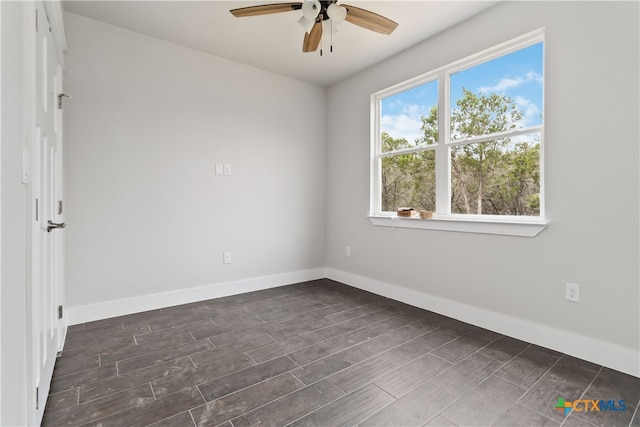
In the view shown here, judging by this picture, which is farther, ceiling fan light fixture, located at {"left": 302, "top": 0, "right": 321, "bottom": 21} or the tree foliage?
the tree foliage

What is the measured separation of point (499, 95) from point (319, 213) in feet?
7.97

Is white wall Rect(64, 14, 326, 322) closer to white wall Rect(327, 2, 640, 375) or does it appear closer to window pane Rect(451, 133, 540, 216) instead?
white wall Rect(327, 2, 640, 375)

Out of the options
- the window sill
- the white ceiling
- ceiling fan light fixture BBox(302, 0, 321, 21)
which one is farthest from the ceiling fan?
the window sill

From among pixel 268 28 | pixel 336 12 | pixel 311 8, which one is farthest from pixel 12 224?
pixel 268 28

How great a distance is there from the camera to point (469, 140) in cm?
274

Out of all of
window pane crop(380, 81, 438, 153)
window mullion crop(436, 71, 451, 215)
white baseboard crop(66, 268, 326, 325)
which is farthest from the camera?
window pane crop(380, 81, 438, 153)

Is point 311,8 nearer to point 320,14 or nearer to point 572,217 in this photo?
point 320,14

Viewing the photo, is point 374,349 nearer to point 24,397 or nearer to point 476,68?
point 24,397

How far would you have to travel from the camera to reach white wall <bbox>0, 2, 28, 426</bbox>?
2.98 feet

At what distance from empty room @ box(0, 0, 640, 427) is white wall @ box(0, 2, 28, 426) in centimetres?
1

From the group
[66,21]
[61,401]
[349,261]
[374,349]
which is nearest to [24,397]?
[61,401]

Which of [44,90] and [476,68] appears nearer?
[44,90]

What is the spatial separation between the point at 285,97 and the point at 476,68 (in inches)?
83.8

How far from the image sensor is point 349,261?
13.0 ft
